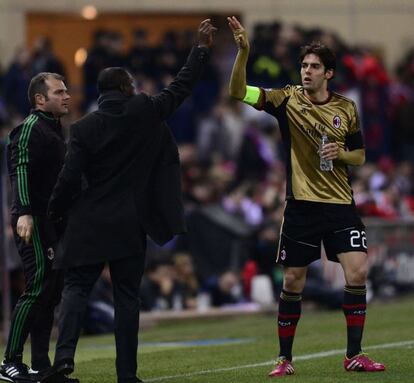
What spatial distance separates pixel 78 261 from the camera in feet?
31.1

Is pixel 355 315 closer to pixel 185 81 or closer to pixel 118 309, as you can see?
pixel 118 309

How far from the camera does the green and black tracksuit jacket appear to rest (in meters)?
10.2

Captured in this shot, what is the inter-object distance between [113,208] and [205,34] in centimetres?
141

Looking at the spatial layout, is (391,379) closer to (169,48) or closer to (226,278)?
(226,278)

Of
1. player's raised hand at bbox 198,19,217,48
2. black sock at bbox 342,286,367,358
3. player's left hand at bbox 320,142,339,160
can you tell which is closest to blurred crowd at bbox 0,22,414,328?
black sock at bbox 342,286,367,358

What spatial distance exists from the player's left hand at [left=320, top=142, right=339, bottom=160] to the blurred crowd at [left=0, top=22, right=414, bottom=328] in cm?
789

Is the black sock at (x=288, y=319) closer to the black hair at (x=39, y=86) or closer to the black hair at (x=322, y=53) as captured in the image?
the black hair at (x=322, y=53)

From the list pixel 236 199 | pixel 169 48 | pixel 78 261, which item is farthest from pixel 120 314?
pixel 169 48

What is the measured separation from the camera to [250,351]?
12977 mm

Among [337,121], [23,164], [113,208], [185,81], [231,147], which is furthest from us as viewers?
[231,147]

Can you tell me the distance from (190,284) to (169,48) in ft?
15.0

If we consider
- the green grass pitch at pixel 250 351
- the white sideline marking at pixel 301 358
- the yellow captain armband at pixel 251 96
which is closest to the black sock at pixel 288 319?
the green grass pitch at pixel 250 351

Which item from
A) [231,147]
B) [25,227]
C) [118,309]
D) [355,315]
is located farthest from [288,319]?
[231,147]

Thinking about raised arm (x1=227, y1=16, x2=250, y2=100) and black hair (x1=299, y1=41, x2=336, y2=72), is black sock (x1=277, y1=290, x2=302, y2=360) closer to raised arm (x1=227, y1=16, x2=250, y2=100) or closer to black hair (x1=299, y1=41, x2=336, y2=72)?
raised arm (x1=227, y1=16, x2=250, y2=100)
